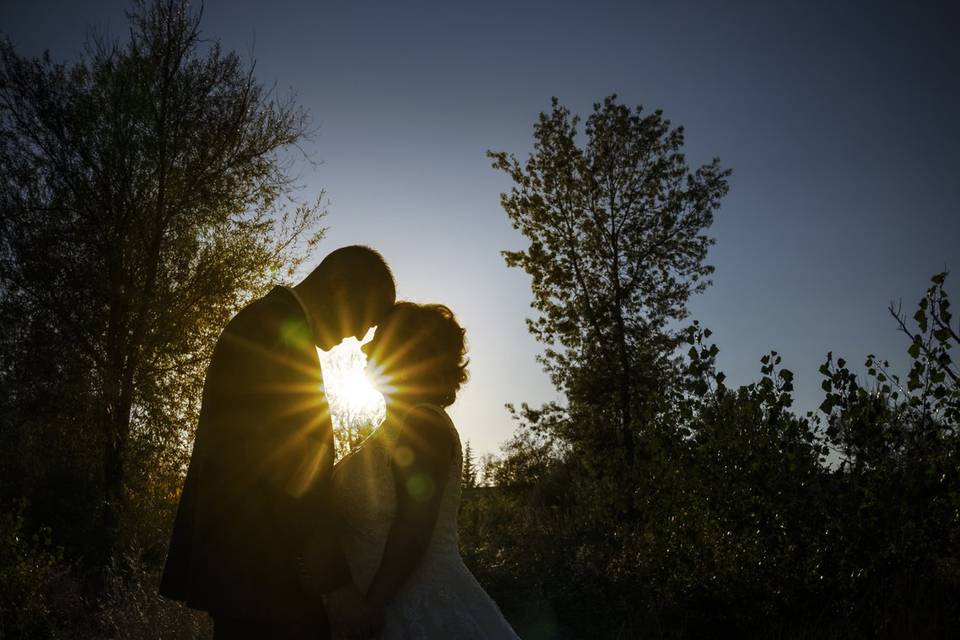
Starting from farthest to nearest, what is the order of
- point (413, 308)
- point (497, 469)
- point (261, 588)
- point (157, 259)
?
point (497, 469) → point (157, 259) → point (413, 308) → point (261, 588)

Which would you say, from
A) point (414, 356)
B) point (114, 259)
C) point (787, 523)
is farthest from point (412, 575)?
point (114, 259)

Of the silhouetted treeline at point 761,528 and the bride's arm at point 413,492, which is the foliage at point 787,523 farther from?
the bride's arm at point 413,492

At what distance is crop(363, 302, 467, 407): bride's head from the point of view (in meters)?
2.63

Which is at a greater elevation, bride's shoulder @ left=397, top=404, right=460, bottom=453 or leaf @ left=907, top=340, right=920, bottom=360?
leaf @ left=907, top=340, right=920, bottom=360

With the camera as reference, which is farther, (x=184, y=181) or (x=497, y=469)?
(x=497, y=469)

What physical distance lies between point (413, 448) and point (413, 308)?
1.94 ft

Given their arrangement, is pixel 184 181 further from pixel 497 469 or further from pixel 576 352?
pixel 497 469

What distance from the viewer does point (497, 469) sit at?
20688 millimetres

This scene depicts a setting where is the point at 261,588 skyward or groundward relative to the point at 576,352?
groundward

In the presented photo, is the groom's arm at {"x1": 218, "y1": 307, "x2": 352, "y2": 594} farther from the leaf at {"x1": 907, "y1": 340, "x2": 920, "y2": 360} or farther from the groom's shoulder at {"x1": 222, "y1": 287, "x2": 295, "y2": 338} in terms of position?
the leaf at {"x1": 907, "y1": 340, "x2": 920, "y2": 360}

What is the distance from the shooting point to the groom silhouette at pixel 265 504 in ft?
6.70

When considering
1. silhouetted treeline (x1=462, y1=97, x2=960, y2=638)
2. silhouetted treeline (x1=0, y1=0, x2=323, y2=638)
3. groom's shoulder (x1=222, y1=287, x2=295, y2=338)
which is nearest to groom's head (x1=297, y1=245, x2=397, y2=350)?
groom's shoulder (x1=222, y1=287, x2=295, y2=338)

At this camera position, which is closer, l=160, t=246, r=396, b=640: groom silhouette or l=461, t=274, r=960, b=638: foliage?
l=160, t=246, r=396, b=640: groom silhouette

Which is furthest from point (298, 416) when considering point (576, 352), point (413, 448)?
point (576, 352)
